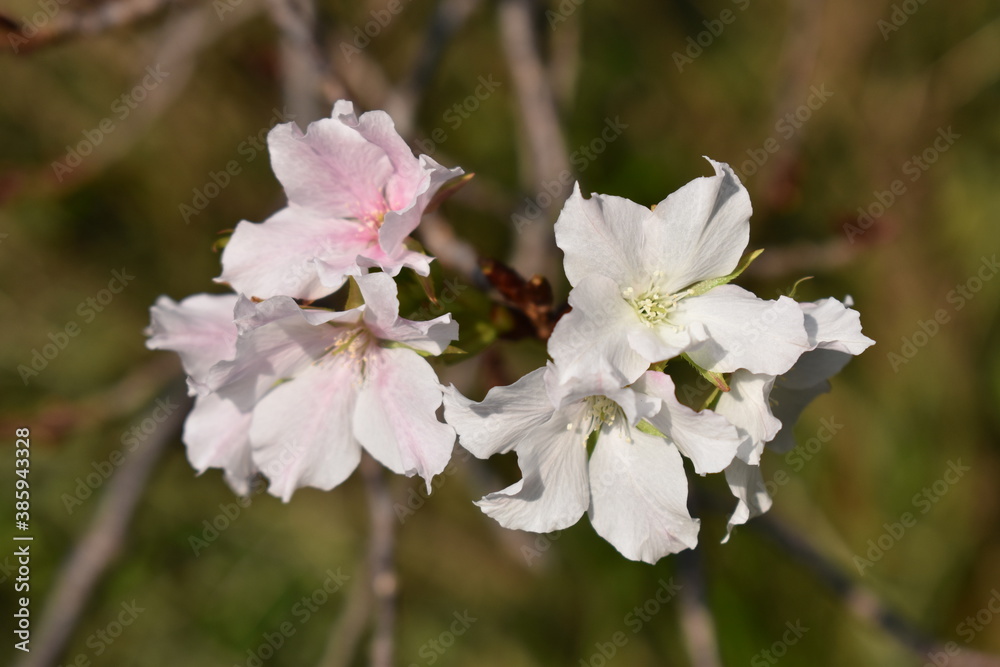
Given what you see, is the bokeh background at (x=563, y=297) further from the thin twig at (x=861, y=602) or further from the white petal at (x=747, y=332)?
the white petal at (x=747, y=332)

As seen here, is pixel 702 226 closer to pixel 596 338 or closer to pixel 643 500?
pixel 596 338

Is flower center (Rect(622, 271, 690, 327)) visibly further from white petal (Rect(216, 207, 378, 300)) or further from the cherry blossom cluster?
white petal (Rect(216, 207, 378, 300))

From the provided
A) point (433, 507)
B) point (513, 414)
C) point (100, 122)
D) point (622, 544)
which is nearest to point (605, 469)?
point (622, 544)

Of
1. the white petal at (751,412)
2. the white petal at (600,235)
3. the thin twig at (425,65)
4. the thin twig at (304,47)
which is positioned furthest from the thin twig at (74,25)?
the white petal at (751,412)

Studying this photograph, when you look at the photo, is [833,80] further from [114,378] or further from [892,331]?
[114,378]

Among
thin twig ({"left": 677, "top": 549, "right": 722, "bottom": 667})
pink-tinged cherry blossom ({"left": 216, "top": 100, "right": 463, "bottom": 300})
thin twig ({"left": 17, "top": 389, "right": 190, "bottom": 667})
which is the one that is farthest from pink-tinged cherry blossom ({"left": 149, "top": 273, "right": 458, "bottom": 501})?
thin twig ({"left": 677, "top": 549, "right": 722, "bottom": 667})

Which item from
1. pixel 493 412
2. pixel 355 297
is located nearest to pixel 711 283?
pixel 493 412
